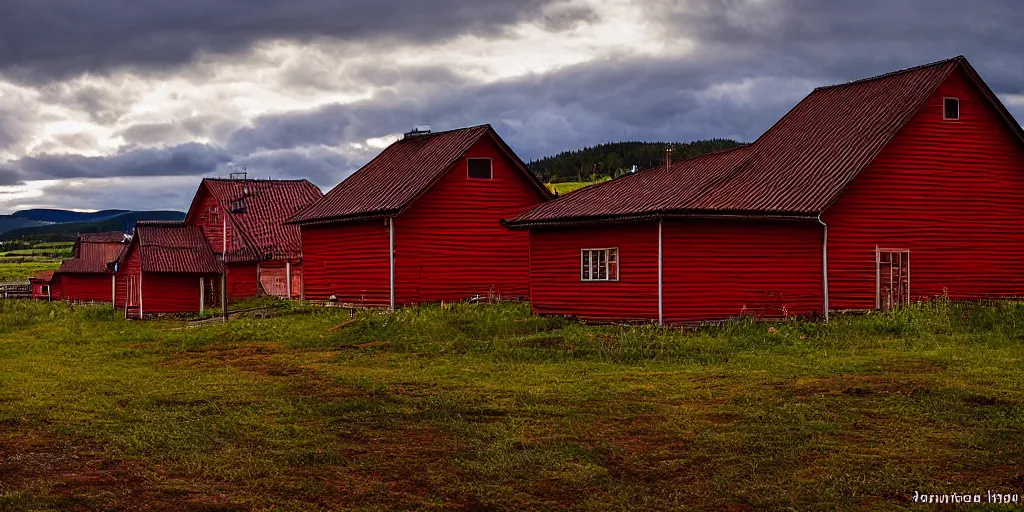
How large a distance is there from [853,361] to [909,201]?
1214cm

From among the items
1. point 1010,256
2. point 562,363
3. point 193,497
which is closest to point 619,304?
point 562,363

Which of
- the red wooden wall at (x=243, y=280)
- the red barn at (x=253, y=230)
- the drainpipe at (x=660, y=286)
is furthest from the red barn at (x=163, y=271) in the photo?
the drainpipe at (x=660, y=286)

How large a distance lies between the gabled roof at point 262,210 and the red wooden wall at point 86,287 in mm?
12369

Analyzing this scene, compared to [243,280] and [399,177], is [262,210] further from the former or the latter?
[399,177]

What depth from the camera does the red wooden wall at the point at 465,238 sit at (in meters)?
36.7

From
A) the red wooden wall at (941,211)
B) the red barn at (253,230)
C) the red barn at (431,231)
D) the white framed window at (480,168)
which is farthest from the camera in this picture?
the red barn at (253,230)

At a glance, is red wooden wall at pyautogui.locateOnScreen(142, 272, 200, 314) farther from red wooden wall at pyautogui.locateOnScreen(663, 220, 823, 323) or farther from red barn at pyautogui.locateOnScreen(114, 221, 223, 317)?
red wooden wall at pyautogui.locateOnScreen(663, 220, 823, 323)

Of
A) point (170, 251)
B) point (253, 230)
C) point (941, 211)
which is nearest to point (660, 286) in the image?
point (941, 211)

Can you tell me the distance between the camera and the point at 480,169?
1521 inches

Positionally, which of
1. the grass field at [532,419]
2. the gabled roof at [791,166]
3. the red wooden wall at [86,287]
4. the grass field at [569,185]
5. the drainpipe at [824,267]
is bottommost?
the grass field at [532,419]

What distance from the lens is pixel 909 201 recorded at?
3100cm

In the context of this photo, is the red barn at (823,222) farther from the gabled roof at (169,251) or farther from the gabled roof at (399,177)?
the gabled roof at (169,251)

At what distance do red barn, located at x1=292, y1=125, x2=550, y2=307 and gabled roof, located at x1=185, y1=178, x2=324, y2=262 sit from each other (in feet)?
31.8

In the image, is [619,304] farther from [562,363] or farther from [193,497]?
[193,497]
